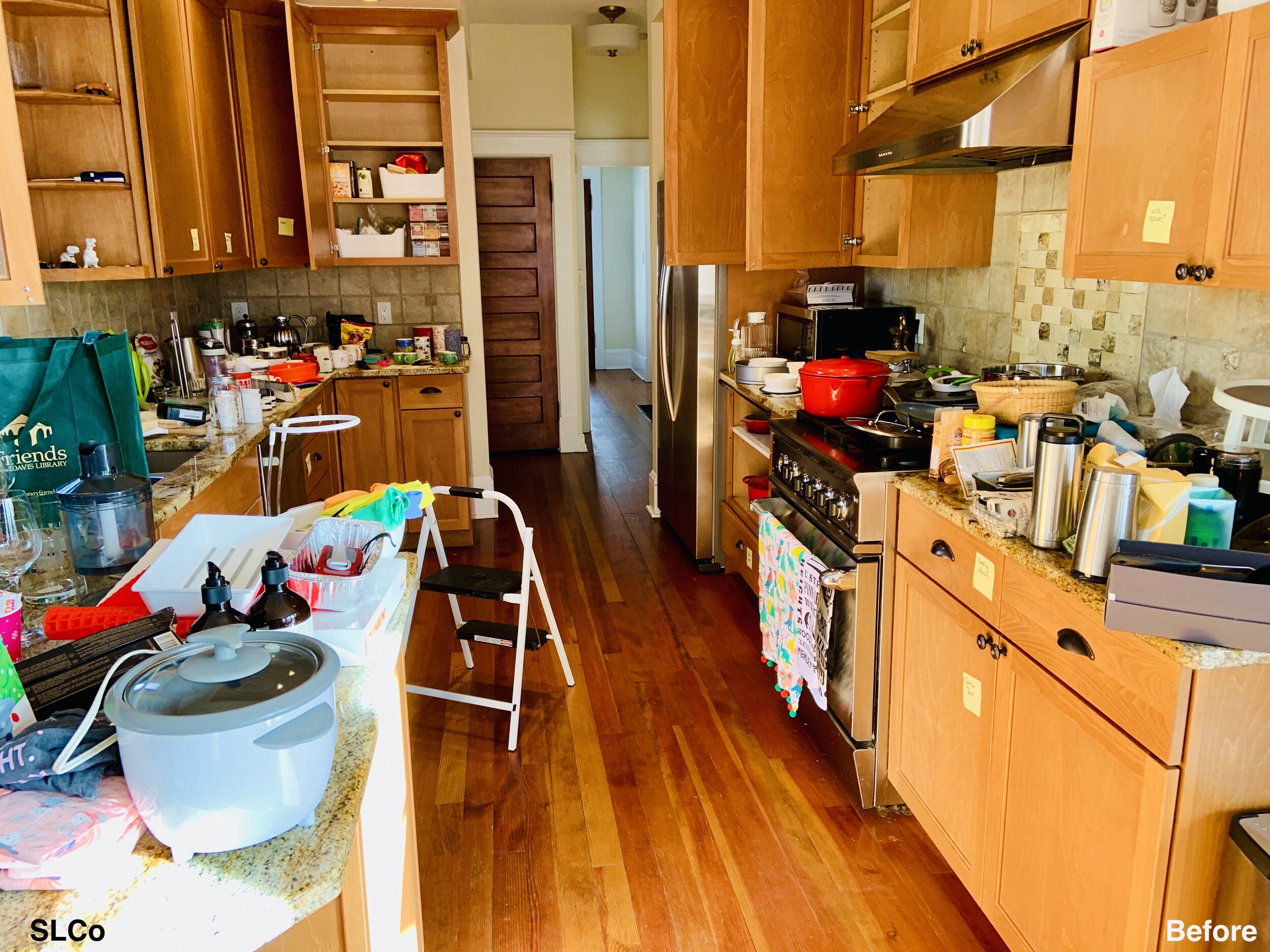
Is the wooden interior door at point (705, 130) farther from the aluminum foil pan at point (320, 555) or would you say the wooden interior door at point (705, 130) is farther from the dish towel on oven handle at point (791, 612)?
the aluminum foil pan at point (320, 555)

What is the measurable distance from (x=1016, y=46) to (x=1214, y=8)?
20.0 inches

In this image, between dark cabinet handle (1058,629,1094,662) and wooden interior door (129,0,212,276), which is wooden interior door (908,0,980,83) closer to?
dark cabinet handle (1058,629,1094,662)

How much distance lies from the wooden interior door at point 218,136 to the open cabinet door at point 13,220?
182 centimetres

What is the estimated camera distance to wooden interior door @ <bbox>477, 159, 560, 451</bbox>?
6348 millimetres

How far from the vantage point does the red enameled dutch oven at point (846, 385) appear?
275 centimetres

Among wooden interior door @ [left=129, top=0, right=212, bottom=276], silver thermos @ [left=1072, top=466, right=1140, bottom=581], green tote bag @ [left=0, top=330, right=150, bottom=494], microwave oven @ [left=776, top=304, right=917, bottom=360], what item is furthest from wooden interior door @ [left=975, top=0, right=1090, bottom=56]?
wooden interior door @ [left=129, top=0, right=212, bottom=276]

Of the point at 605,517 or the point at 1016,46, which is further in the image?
the point at 605,517

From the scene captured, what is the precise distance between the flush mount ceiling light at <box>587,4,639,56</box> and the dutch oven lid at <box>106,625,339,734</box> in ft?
18.5

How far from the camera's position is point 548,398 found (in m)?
6.79

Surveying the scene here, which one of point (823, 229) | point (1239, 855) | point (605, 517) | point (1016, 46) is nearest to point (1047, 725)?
point (1239, 855)

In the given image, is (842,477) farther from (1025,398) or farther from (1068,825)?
(1068,825)

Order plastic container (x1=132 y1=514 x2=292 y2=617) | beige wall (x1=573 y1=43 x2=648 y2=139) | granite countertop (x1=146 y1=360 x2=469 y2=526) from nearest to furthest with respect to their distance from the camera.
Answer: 1. plastic container (x1=132 y1=514 x2=292 y2=617)
2. granite countertop (x1=146 y1=360 x2=469 y2=526)
3. beige wall (x1=573 y1=43 x2=648 y2=139)

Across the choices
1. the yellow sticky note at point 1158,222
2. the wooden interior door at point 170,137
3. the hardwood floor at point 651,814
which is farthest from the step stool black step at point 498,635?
the yellow sticky note at point 1158,222

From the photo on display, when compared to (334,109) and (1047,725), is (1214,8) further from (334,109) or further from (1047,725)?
(334,109)
